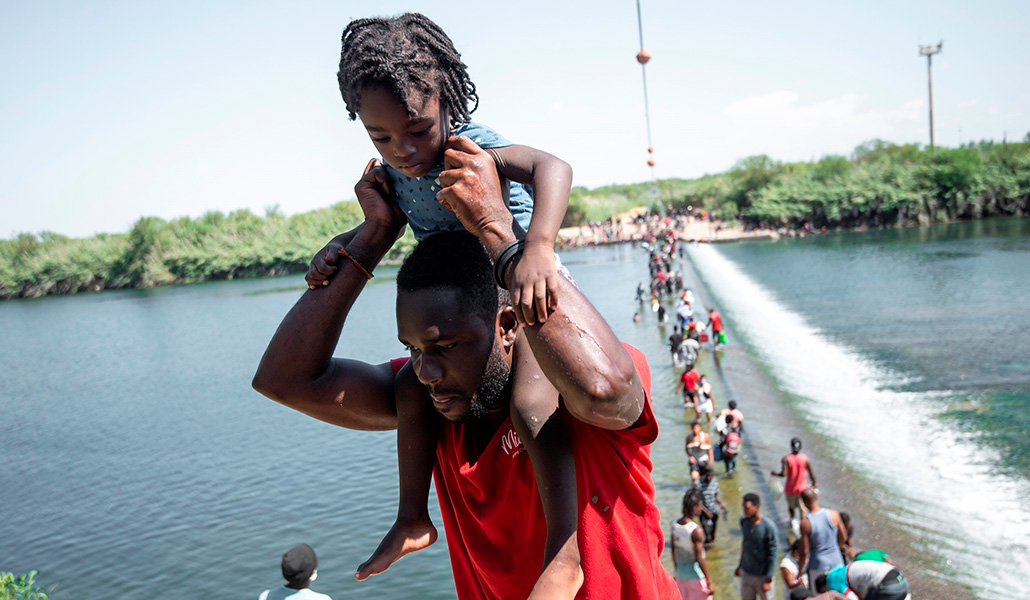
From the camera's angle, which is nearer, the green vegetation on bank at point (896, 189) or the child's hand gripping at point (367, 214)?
the child's hand gripping at point (367, 214)

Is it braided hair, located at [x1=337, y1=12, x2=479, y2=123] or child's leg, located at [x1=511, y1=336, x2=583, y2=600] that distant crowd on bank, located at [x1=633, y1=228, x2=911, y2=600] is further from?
braided hair, located at [x1=337, y1=12, x2=479, y2=123]

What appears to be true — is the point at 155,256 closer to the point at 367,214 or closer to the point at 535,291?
the point at 367,214

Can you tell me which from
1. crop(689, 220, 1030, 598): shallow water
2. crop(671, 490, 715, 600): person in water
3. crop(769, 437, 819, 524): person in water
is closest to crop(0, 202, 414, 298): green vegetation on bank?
crop(689, 220, 1030, 598): shallow water

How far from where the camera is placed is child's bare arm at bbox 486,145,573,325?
5.24 feet

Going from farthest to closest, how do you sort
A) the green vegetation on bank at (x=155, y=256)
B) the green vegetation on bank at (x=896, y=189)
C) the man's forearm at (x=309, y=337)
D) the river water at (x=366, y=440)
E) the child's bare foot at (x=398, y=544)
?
the green vegetation on bank at (x=155, y=256), the green vegetation on bank at (x=896, y=189), the river water at (x=366, y=440), the child's bare foot at (x=398, y=544), the man's forearm at (x=309, y=337)

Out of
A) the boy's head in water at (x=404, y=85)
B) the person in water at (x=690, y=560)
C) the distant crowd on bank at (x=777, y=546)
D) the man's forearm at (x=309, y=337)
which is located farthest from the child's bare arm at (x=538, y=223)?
the person in water at (x=690, y=560)

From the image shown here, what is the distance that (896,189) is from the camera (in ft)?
227

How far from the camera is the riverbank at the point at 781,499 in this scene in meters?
10.7

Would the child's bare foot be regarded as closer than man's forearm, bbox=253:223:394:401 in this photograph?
No

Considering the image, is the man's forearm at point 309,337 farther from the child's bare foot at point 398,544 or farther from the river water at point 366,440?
the river water at point 366,440

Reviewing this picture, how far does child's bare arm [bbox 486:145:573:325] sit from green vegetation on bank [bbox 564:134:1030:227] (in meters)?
76.4

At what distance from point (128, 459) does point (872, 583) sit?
73.6ft

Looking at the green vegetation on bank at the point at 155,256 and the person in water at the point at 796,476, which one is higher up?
the green vegetation on bank at the point at 155,256

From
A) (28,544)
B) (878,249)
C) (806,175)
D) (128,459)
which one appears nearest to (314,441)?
(128,459)
